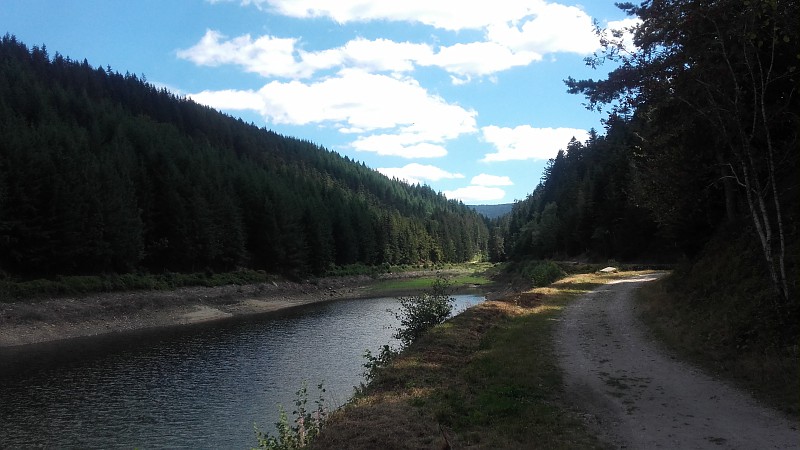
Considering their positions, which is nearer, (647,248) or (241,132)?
(647,248)

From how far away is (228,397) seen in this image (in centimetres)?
2245

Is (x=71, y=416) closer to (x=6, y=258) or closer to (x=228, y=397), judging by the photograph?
(x=228, y=397)

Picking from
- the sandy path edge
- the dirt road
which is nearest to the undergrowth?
the dirt road

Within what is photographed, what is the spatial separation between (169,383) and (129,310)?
2678cm

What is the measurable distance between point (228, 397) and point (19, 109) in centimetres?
10224

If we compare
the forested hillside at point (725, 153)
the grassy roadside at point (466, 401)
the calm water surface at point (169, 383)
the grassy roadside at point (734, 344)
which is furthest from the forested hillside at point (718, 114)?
the calm water surface at point (169, 383)

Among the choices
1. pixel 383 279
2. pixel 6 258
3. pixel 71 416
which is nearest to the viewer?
pixel 71 416

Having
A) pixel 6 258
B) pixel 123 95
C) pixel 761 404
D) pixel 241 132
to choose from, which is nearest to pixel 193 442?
pixel 761 404

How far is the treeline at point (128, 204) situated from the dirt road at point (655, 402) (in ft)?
172

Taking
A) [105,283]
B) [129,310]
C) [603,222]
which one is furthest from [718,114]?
[603,222]

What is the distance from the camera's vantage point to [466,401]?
10.3 m

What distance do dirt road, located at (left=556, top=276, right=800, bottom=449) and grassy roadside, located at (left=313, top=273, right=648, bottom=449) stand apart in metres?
0.55

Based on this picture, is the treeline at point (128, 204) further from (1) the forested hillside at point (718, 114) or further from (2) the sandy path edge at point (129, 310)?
(1) the forested hillside at point (718, 114)

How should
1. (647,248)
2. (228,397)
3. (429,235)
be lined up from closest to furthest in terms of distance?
(228,397) < (647,248) < (429,235)
